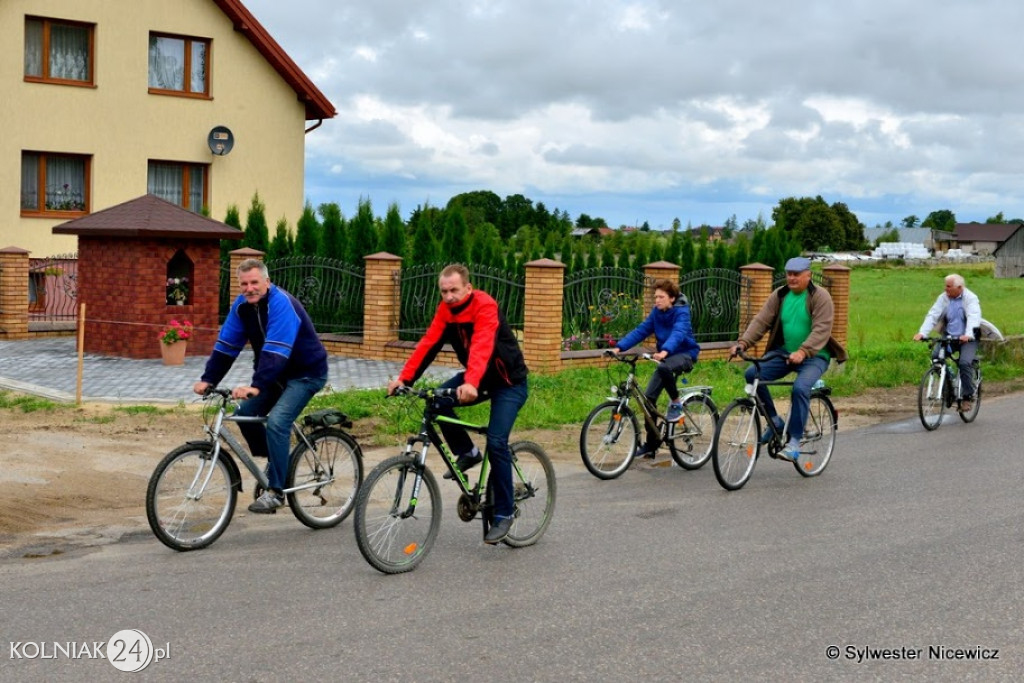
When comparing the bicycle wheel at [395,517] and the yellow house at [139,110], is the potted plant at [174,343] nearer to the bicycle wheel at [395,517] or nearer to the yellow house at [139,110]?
the yellow house at [139,110]

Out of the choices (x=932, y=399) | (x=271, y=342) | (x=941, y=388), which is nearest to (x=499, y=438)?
(x=271, y=342)

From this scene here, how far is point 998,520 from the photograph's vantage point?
28.2 ft

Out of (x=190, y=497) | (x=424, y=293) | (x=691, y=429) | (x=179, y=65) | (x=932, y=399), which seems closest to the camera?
(x=190, y=497)

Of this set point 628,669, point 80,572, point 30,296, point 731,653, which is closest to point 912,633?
point 731,653

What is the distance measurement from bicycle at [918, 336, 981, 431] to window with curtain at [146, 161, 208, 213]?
20.7 meters

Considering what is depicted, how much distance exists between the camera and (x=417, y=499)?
7.06 metres

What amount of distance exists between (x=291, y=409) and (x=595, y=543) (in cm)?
202

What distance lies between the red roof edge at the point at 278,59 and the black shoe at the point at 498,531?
82.9 feet

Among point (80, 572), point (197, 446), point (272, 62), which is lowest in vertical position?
point (80, 572)

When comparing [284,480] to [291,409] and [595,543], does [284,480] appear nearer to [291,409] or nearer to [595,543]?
[291,409]

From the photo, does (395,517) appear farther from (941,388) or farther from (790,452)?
(941,388)

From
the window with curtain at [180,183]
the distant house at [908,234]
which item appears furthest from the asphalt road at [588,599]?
the distant house at [908,234]

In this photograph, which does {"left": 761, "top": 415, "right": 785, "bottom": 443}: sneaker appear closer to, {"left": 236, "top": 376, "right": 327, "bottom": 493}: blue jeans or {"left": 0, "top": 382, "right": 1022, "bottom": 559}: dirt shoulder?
{"left": 0, "top": 382, "right": 1022, "bottom": 559}: dirt shoulder

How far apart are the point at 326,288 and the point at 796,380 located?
1270 centimetres
